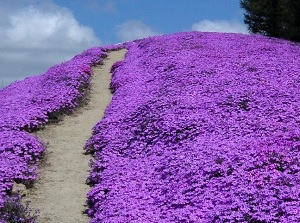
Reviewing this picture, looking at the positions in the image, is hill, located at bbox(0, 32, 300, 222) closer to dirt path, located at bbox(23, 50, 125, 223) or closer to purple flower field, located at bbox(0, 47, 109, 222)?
purple flower field, located at bbox(0, 47, 109, 222)

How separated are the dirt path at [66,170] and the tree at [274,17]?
2981 cm

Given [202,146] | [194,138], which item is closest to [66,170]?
[194,138]

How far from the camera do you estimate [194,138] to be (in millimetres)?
16234

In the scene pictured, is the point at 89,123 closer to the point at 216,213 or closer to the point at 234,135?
the point at 234,135

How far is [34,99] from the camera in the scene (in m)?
25.6

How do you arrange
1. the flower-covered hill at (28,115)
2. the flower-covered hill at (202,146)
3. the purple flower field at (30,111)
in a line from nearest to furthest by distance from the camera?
1. the flower-covered hill at (202,146)
2. the flower-covered hill at (28,115)
3. the purple flower field at (30,111)

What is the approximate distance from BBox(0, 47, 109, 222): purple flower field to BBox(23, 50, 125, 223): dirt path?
0.53 metres

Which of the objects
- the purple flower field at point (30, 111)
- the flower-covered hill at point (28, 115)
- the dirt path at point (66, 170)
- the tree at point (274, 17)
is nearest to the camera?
the dirt path at point (66, 170)

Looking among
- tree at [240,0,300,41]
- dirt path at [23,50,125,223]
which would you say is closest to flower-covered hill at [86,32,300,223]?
dirt path at [23,50,125,223]

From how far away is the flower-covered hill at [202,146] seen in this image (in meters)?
11.3

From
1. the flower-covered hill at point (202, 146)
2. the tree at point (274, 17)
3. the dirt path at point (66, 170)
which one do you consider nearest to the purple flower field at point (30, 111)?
the dirt path at point (66, 170)

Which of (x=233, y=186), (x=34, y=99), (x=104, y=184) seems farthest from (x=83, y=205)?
(x=34, y=99)

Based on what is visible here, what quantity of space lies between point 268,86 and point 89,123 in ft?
28.1

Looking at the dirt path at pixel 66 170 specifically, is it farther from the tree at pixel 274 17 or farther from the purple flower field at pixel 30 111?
the tree at pixel 274 17
